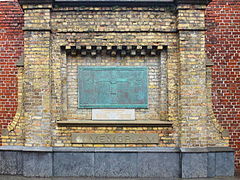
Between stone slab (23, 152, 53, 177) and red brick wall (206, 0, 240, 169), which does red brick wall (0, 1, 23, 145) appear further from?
red brick wall (206, 0, 240, 169)

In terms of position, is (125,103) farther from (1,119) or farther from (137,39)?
(1,119)

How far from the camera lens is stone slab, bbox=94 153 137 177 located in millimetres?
5672

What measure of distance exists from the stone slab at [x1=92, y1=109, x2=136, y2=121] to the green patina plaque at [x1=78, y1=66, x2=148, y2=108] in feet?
0.44

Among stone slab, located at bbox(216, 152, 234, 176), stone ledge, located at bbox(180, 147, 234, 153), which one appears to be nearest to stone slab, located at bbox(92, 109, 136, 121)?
stone ledge, located at bbox(180, 147, 234, 153)

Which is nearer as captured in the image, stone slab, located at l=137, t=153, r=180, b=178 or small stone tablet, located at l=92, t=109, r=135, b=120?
stone slab, located at l=137, t=153, r=180, b=178

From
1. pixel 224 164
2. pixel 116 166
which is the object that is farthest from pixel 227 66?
pixel 116 166

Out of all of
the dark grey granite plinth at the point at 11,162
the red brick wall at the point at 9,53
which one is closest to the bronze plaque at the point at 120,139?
the dark grey granite plinth at the point at 11,162

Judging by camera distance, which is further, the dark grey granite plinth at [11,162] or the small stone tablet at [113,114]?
the small stone tablet at [113,114]

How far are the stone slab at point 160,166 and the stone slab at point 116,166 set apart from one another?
6.9 inches

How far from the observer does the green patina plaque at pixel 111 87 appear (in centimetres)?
596

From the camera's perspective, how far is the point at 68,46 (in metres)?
5.84

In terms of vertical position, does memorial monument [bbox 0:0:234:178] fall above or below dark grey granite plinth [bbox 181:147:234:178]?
above

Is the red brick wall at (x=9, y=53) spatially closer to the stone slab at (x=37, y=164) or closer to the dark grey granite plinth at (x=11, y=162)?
the dark grey granite plinth at (x=11, y=162)

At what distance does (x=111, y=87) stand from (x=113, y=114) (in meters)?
0.71
